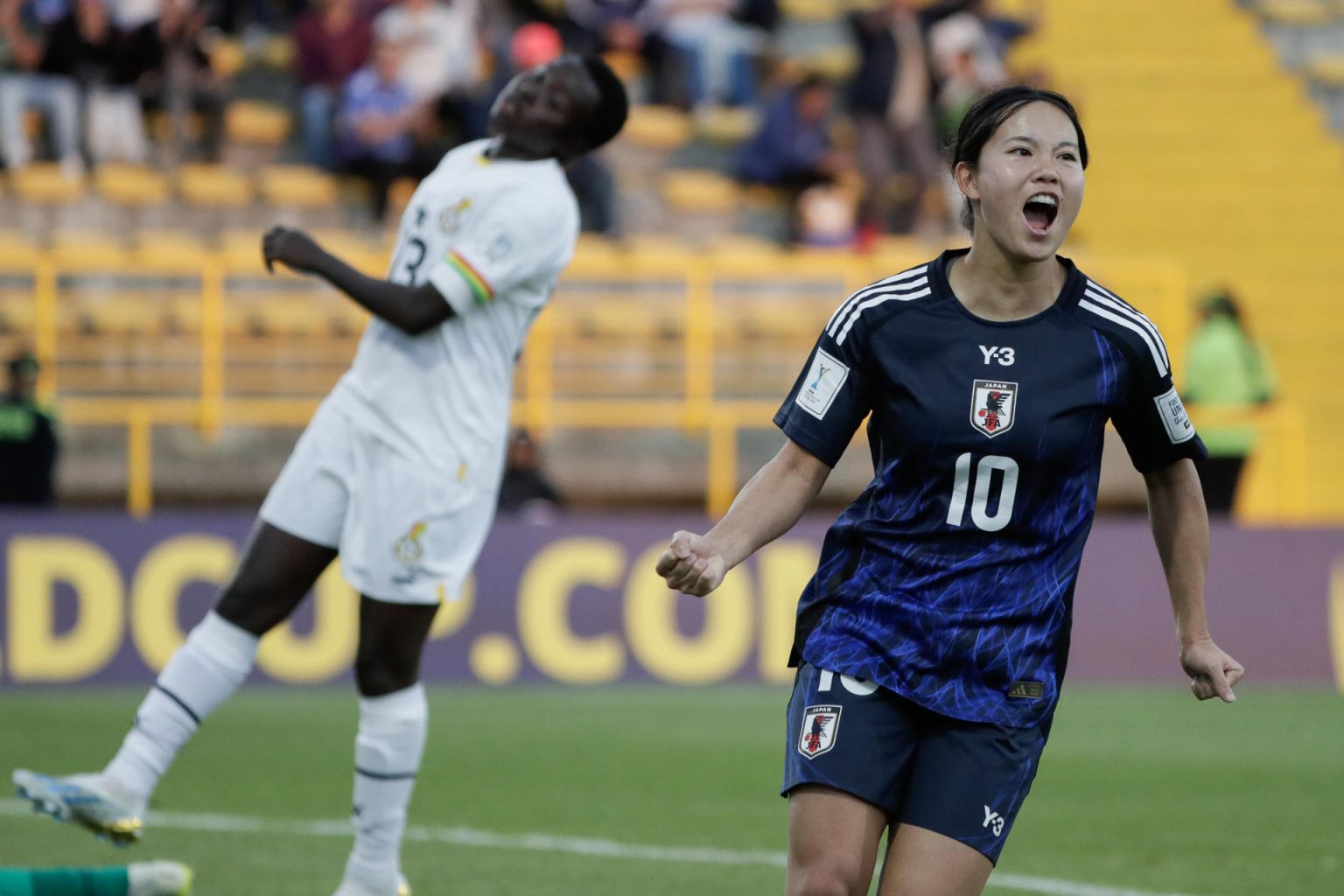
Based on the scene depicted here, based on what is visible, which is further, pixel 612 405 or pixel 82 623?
pixel 612 405

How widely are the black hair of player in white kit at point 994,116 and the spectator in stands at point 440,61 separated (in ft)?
38.6

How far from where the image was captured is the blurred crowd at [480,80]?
51.1 ft

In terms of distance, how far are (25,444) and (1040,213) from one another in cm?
1001

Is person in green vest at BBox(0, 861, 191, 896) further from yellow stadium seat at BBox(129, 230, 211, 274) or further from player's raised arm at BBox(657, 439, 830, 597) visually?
yellow stadium seat at BBox(129, 230, 211, 274)

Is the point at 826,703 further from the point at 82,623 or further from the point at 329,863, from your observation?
the point at 82,623

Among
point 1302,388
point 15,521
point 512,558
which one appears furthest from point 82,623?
point 1302,388

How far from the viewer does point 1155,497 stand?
425 centimetres

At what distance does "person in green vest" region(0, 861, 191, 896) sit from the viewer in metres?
4.75

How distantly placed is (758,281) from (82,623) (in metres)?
5.58

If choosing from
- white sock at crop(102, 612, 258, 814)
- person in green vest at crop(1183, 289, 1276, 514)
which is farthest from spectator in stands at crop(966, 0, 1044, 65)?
white sock at crop(102, 612, 258, 814)

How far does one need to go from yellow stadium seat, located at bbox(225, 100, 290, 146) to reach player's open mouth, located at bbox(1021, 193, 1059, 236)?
13266 millimetres

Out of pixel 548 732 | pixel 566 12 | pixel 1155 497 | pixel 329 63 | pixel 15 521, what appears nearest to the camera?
pixel 1155 497

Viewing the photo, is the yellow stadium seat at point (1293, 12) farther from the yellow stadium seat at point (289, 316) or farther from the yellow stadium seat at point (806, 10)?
the yellow stadium seat at point (289, 316)

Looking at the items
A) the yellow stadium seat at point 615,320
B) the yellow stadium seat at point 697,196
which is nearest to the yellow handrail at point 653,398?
the yellow stadium seat at point 615,320
